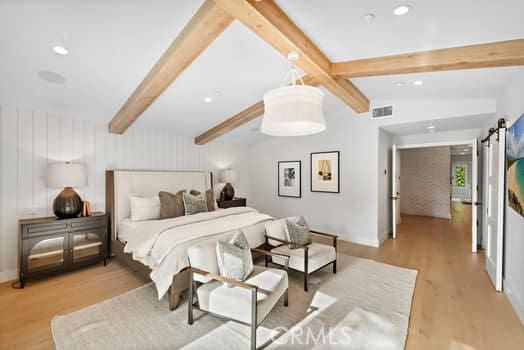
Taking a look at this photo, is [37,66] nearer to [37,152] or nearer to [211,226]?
[37,152]

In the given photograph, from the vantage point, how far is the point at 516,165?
2.44 m

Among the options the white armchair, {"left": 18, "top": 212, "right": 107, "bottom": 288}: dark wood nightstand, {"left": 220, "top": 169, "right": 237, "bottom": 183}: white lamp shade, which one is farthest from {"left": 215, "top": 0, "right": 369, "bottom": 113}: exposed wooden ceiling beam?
{"left": 18, "top": 212, "right": 107, "bottom": 288}: dark wood nightstand

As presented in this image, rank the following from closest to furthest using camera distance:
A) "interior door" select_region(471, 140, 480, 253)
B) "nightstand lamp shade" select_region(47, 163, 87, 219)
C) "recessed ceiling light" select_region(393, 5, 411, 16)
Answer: "recessed ceiling light" select_region(393, 5, 411, 16)
"nightstand lamp shade" select_region(47, 163, 87, 219)
"interior door" select_region(471, 140, 480, 253)

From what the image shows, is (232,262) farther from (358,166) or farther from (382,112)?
(382,112)

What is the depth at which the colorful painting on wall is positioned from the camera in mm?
2305

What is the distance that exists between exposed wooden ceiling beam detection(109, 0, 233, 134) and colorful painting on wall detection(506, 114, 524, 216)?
9.99 feet

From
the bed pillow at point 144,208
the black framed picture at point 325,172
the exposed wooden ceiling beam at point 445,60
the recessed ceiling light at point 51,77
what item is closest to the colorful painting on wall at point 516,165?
the exposed wooden ceiling beam at point 445,60

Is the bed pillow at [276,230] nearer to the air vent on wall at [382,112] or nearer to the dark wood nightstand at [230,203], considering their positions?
the dark wood nightstand at [230,203]

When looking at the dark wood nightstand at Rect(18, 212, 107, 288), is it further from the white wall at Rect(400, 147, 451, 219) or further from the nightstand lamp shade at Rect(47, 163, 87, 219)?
the white wall at Rect(400, 147, 451, 219)

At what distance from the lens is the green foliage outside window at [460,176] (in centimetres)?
1269

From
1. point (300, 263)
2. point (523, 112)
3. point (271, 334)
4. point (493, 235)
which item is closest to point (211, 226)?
point (300, 263)

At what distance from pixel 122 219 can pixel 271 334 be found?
3.30m

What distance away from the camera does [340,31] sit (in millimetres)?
2379

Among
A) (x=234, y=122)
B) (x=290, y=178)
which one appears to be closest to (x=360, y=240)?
(x=290, y=178)
